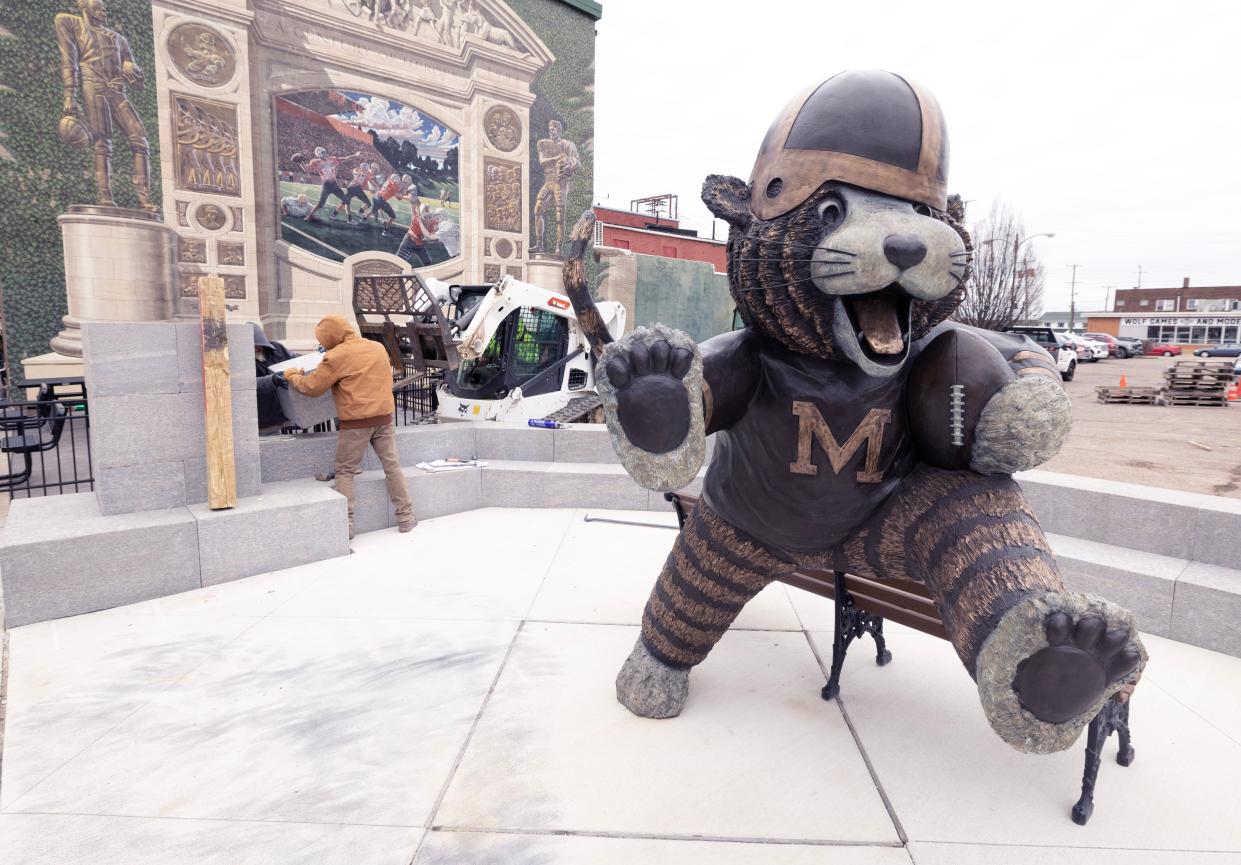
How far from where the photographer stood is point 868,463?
214 cm

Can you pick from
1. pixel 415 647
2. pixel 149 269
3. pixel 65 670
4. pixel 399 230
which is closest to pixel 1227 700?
pixel 415 647

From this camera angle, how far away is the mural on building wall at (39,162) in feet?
31.3

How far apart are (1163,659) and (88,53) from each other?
13986 mm

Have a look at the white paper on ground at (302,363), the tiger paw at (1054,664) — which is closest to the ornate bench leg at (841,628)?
the tiger paw at (1054,664)

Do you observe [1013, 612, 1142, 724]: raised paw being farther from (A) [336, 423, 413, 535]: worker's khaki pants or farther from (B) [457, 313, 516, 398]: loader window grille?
(B) [457, 313, 516, 398]: loader window grille

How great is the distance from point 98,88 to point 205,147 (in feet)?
4.74

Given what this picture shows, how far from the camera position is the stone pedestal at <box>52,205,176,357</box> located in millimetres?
9906

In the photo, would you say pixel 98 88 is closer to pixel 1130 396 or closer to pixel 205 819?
pixel 205 819

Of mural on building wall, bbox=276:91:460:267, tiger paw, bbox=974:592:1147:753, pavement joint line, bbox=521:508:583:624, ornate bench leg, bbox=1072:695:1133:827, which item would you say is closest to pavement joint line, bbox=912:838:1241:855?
ornate bench leg, bbox=1072:695:1133:827

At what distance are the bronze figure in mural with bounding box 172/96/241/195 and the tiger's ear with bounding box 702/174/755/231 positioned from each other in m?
11.5

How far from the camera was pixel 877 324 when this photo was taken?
1899 mm

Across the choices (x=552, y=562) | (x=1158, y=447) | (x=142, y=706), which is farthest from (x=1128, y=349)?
(x=142, y=706)

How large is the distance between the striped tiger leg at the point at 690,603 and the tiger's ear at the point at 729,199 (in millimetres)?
1049

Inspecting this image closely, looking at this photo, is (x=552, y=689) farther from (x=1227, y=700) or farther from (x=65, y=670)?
(x=1227, y=700)
